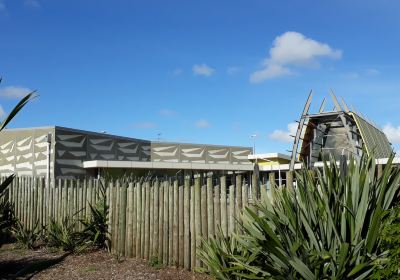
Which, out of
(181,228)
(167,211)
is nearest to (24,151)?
(167,211)

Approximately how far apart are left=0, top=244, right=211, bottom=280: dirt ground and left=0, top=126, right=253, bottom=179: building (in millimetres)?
15372

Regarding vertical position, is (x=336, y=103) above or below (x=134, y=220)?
above

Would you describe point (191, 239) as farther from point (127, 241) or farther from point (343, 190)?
point (343, 190)

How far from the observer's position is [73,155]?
89.5 feet

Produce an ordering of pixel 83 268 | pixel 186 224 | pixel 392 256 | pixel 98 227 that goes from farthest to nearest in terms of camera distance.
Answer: pixel 98 227
pixel 83 268
pixel 186 224
pixel 392 256

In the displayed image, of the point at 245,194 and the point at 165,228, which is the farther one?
the point at 165,228

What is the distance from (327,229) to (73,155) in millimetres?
23963

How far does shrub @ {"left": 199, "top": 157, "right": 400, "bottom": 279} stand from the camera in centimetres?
483

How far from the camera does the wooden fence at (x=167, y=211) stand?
7.33 metres

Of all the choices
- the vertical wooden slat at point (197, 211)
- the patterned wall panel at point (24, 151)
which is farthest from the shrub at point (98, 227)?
the patterned wall panel at point (24, 151)

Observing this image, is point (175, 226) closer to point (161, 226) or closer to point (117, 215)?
point (161, 226)

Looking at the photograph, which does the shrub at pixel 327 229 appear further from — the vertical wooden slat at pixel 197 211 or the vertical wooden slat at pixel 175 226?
the vertical wooden slat at pixel 175 226

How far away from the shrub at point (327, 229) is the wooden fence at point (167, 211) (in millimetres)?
795

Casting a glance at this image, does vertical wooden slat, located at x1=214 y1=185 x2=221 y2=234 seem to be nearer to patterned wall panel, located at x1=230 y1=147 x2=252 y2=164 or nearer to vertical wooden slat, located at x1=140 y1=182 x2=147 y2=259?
vertical wooden slat, located at x1=140 y1=182 x2=147 y2=259
